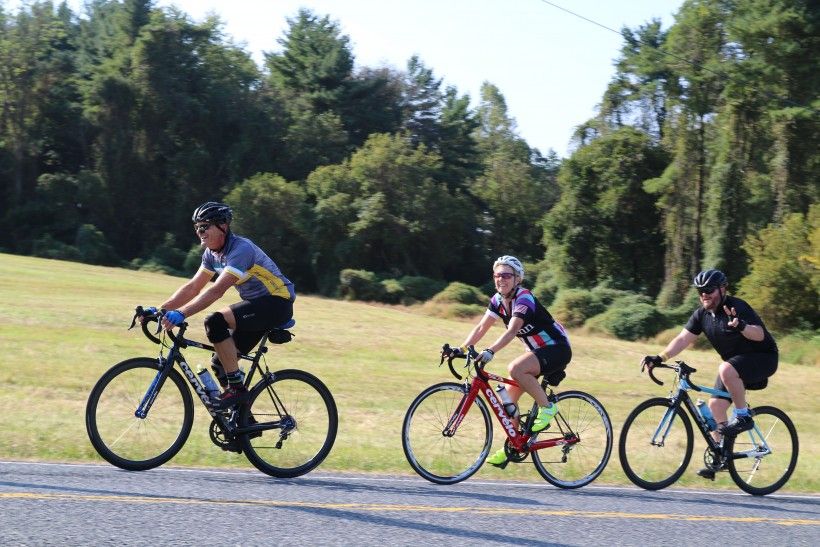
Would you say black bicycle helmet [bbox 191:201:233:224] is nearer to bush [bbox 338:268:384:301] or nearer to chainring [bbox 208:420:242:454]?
chainring [bbox 208:420:242:454]

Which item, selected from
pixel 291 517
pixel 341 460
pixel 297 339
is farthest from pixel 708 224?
pixel 291 517

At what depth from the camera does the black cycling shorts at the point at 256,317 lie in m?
8.63

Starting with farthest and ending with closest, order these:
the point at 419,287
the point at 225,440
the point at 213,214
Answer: the point at 419,287, the point at 225,440, the point at 213,214

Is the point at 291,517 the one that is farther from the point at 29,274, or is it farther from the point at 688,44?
the point at 688,44

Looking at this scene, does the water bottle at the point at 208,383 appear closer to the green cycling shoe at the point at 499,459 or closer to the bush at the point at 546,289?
the green cycling shoe at the point at 499,459

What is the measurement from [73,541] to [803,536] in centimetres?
521

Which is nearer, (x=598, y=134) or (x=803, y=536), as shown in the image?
(x=803, y=536)

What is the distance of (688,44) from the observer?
5216cm

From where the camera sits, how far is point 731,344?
9.77 meters

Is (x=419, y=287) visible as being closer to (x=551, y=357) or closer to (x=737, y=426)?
(x=737, y=426)

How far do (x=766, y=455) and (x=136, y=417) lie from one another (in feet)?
19.4

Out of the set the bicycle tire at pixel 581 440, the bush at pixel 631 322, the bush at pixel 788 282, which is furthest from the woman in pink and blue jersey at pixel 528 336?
the bush at pixel 631 322

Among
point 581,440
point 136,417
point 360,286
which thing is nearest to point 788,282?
point 360,286

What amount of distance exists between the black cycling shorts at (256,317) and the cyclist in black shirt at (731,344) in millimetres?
3376
